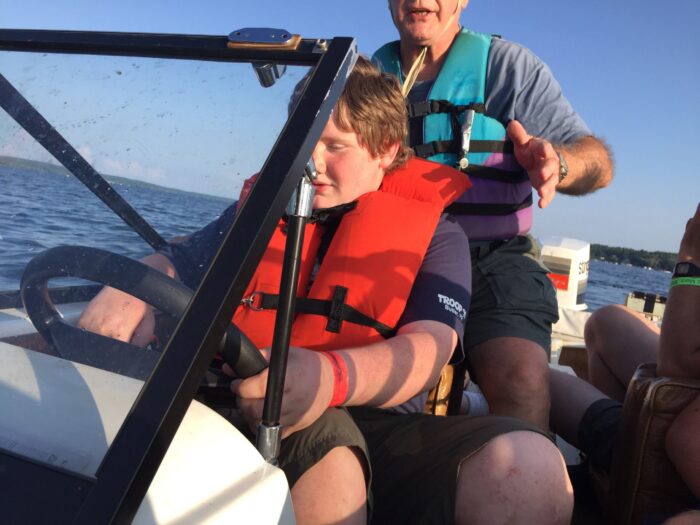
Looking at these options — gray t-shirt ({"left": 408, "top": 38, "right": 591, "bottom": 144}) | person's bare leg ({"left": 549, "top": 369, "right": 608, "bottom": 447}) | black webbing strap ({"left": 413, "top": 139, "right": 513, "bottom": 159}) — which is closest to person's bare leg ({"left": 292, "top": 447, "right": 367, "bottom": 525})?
person's bare leg ({"left": 549, "top": 369, "right": 608, "bottom": 447})

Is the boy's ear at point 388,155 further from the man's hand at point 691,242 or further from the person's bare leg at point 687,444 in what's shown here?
the person's bare leg at point 687,444

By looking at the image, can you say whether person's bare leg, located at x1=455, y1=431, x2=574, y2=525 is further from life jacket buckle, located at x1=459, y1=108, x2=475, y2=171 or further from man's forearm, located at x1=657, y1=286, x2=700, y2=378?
life jacket buckle, located at x1=459, y1=108, x2=475, y2=171

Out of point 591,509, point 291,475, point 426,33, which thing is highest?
point 426,33

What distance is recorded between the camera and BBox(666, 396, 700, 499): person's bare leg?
1.58m

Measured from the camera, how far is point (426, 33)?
268 centimetres

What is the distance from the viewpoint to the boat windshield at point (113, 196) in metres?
0.88

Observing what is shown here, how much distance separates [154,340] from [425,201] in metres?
1.31

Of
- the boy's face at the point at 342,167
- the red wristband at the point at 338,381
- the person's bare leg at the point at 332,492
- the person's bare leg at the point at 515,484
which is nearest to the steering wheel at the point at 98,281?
the red wristband at the point at 338,381

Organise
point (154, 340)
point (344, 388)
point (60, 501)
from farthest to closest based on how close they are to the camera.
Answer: point (344, 388)
point (154, 340)
point (60, 501)

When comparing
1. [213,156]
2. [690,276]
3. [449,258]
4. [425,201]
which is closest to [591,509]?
[690,276]

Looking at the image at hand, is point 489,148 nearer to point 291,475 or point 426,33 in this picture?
point 426,33

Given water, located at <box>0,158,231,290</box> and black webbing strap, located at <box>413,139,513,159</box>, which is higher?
black webbing strap, located at <box>413,139,513,159</box>

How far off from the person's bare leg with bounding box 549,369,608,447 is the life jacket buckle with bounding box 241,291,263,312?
4.45ft

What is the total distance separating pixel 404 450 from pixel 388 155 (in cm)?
88
